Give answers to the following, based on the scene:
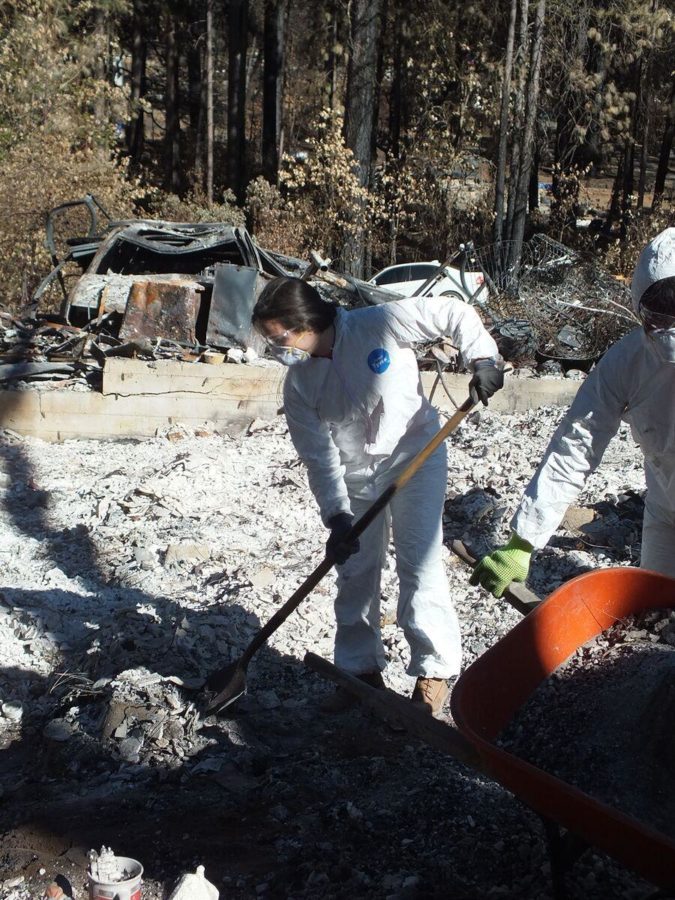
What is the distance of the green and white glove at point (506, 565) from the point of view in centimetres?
299

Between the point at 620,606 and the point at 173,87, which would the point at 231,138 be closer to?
the point at 173,87

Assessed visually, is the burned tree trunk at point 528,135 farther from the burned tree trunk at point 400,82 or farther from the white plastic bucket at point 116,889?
the white plastic bucket at point 116,889

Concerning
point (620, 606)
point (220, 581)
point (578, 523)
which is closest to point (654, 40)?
point (578, 523)

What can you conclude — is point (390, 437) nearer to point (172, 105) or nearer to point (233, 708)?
point (233, 708)

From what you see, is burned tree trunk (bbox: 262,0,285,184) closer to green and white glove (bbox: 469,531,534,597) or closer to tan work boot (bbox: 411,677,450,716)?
tan work boot (bbox: 411,677,450,716)

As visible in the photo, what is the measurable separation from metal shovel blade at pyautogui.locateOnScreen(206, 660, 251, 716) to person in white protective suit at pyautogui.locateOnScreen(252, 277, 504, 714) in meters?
0.54

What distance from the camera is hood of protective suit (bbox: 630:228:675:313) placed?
2650mm

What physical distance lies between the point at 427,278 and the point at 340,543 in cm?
997

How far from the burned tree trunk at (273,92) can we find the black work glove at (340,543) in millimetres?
18592

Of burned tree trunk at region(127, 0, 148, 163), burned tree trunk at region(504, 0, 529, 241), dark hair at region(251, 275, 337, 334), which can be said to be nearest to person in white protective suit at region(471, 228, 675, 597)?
dark hair at region(251, 275, 337, 334)

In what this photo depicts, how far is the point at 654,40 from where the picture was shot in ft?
64.9

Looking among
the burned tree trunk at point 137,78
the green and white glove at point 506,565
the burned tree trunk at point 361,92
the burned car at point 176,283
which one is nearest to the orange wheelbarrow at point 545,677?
the green and white glove at point 506,565

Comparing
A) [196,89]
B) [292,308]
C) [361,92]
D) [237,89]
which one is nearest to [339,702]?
[292,308]

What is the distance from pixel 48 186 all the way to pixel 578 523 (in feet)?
38.4
